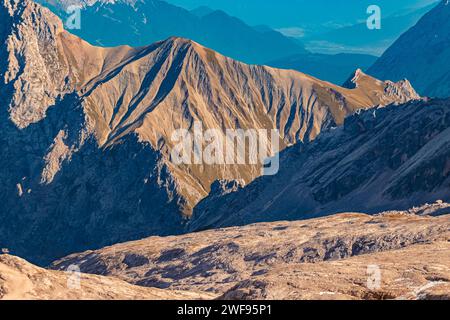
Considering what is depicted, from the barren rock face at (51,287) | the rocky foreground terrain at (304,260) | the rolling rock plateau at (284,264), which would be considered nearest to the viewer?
the barren rock face at (51,287)

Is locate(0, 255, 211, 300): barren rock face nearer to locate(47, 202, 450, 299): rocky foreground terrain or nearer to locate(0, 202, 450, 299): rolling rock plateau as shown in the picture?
locate(0, 202, 450, 299): rolling rock plateau

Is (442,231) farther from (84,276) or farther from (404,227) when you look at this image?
(84,276)

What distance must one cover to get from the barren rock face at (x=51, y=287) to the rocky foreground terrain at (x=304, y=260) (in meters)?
7.71

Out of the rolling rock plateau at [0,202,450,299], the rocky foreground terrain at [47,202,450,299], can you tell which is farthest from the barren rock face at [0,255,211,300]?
the rocky foreground terrain at [47,202,450,299]

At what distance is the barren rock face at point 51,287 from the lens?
51263mm

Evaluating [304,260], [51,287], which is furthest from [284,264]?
[51,287]

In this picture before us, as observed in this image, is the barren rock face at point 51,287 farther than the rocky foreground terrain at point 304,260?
No

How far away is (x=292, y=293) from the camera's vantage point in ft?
174

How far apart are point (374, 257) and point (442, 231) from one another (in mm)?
27808

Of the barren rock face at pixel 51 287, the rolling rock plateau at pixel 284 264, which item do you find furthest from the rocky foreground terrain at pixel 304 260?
the barren rock face at pixel 51 287

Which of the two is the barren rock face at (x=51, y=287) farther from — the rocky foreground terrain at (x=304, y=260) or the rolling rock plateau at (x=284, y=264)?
the rocky foreground terrain at (x=304, y=260)

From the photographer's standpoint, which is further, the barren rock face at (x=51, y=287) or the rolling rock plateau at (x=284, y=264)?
the rolling rock plateau at (x=284, y=264)

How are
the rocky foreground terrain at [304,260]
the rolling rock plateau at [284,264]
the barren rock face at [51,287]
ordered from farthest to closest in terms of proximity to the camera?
the rocky foreground terrain at [304,260], the rolling rock plateau at [284,264], the barren rock face at [51,287]
